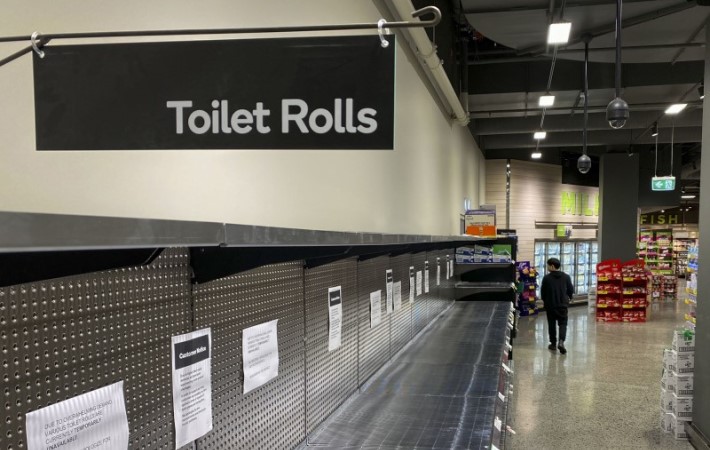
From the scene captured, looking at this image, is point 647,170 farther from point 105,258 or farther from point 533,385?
point 105,258

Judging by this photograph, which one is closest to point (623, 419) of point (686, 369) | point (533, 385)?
point (686, 369)

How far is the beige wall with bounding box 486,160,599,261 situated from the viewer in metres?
15.7

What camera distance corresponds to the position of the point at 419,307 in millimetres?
4988

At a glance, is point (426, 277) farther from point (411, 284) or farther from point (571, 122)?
point (571, 122)

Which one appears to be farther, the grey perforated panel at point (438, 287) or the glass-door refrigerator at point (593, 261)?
the glass-door refrigerator at point (593, 261)

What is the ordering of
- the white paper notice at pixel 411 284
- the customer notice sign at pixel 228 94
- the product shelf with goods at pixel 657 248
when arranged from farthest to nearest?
1. the product shelf with goods at pixel 657 248
2. the white paper notice at pixel 411 284
3. the customer notice sign at pixel 228 94

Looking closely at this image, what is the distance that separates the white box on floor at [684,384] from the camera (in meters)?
5.59

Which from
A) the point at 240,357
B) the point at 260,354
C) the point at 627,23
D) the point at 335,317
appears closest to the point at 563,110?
the point at 627,23

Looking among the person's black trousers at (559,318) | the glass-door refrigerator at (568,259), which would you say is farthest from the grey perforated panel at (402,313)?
the glass-door refrigerator at (568,259)

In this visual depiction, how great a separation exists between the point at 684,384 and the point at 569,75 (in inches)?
235

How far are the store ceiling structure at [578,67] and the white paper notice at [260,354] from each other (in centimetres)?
543

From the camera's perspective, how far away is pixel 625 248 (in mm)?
16328

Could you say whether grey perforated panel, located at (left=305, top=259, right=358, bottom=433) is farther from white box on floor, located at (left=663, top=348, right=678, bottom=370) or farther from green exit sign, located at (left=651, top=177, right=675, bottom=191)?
green exit sign, located at (left=651, top=177, right=675, bottom=191)

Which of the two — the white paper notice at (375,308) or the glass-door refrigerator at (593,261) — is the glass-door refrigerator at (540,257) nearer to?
the glass-door refrigerator at (593,261)
